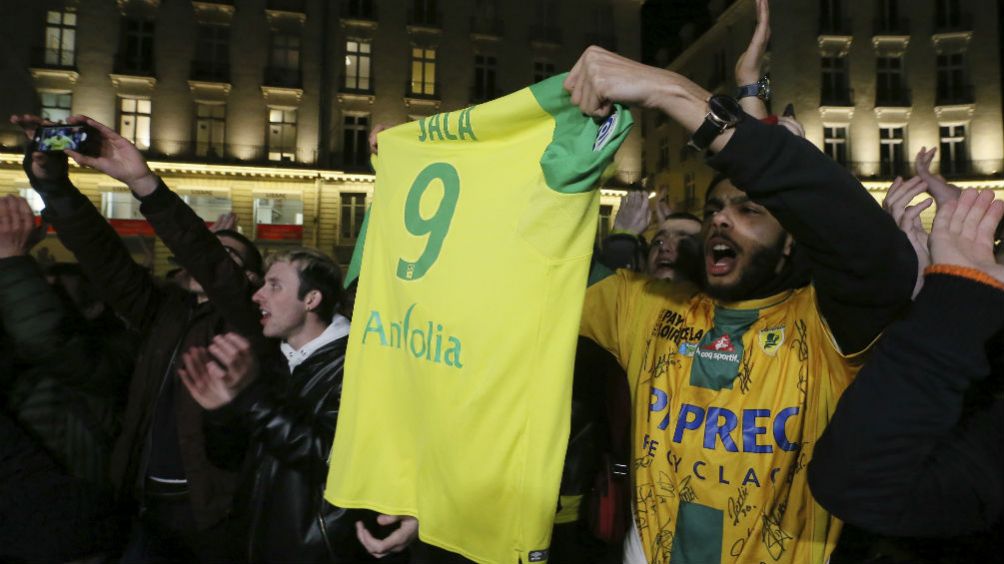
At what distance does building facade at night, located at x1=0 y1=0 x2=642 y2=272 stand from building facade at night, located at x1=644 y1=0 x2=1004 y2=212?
23.5 feet

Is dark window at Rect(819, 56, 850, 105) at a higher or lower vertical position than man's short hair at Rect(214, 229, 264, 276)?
higher

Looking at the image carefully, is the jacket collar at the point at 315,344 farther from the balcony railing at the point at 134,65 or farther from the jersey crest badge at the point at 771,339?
the balcony railing at the point at 134,65

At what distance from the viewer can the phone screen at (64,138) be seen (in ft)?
8.68

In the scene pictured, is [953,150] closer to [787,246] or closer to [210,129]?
[210,129]

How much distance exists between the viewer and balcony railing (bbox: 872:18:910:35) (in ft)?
90.9

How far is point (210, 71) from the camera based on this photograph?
27297 millimetres

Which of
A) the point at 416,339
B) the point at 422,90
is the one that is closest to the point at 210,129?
the point at 422,90

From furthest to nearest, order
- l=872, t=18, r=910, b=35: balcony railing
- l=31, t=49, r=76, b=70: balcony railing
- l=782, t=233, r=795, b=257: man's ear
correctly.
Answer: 1. l=872, t=18, r=910, b=35: balcony railing
2. l=31, t=49, r=76, b=70: balcony railing
3. l=782, t=233, r=795, b=257: man's ear

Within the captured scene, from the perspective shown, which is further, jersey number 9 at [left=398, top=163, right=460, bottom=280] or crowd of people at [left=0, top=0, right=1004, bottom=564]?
jersey number 9 at [left=398, top=163, right=460, bottom=280]

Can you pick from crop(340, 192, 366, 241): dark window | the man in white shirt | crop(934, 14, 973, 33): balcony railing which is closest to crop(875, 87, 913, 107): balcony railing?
crop(934, 14, 973, 33): balcony railing

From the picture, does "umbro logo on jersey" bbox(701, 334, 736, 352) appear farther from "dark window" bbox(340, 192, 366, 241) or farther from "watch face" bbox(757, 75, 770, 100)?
"dark window" bbox(340, 192, 366, 241)

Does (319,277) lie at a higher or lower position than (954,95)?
lower

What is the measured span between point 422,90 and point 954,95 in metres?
21.4

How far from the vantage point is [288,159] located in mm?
27609
